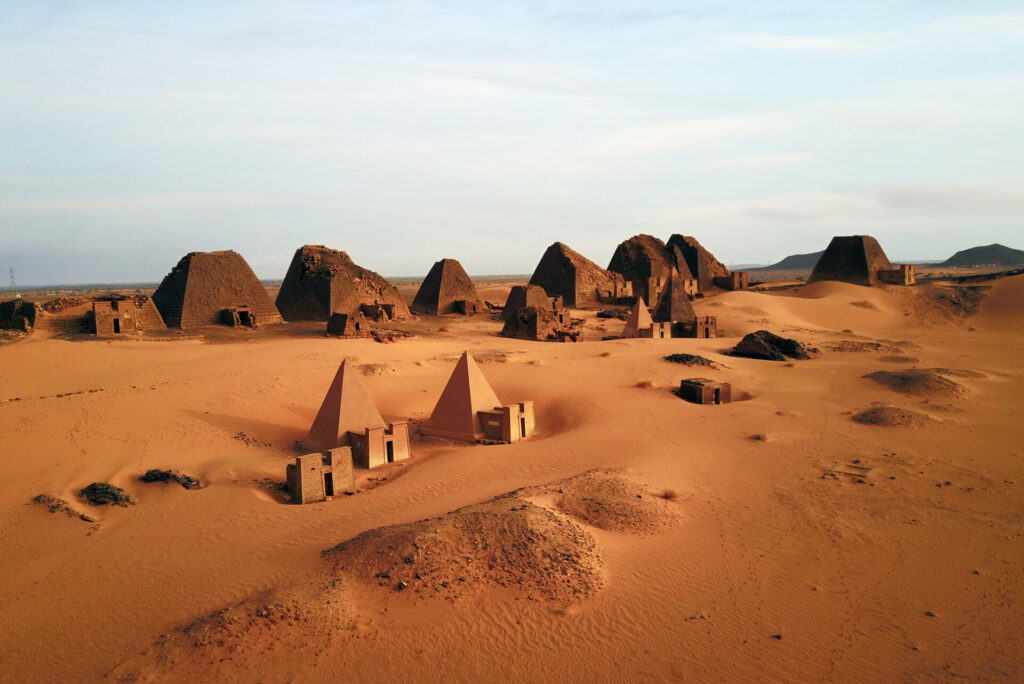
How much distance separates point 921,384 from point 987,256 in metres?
101

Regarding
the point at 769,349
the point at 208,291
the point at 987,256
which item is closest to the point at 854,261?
the point at 769,349

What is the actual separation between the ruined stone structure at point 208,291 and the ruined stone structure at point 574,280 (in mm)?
16453

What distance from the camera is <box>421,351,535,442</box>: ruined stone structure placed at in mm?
11102

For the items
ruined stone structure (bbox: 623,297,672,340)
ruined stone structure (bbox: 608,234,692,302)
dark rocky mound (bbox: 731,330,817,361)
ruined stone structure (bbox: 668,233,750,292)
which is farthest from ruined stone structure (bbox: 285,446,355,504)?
ruined stone structure (bbox: 668,233,750,292)

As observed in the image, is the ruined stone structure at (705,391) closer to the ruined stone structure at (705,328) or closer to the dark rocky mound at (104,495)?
the dark rocky mound at (104,495)

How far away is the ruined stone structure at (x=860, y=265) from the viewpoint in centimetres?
3438

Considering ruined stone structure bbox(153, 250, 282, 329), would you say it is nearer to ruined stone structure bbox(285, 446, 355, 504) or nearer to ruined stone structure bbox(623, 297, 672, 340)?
ruined stone structure bbox(623, 297, 672, 340)

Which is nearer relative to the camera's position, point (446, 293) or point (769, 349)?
point (769, 349)

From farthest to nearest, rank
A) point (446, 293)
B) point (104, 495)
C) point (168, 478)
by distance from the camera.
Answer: point (446, 293) → point (168, 478) → point (104, 495)

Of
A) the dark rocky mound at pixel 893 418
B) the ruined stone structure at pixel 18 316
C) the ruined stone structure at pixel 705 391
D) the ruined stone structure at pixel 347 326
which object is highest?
the ruined stone structure at pixel 18 316

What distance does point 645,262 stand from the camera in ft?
130

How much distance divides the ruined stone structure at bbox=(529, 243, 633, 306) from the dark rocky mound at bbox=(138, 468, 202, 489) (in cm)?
2632

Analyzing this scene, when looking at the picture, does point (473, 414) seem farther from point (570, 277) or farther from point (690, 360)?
point (570, 277)

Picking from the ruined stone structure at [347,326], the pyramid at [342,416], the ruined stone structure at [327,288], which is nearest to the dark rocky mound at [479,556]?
the pyramid at [342,416]
